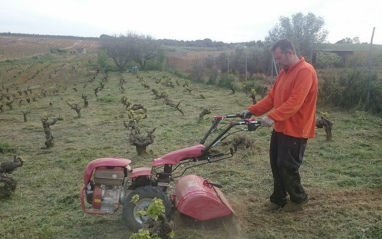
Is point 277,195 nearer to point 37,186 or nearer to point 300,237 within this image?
point 300,237

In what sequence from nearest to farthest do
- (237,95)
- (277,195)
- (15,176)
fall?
(277,195) → (15,176) → (237,95)

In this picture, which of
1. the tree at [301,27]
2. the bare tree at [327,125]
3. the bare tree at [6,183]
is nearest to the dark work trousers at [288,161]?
the bare tree at [6,183]

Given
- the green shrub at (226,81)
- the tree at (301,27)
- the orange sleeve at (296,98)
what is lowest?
the green shrub at (226,81)

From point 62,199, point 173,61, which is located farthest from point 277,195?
point 173,61

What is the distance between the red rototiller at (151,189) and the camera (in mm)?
4000

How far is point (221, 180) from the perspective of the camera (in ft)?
19.7

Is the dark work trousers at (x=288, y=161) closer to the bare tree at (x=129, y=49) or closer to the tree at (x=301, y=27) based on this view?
the tree at (x=301, y=27)

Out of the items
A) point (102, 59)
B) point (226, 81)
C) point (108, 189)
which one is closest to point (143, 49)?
point (102, 59)

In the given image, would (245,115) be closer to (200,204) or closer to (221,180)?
(200,204)

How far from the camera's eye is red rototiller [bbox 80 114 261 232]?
13.1 feet

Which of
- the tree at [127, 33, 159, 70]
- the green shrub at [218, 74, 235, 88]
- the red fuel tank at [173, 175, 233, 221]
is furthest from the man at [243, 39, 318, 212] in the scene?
the tree at [127, 33, 159, 70]

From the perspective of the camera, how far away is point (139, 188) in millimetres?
4062

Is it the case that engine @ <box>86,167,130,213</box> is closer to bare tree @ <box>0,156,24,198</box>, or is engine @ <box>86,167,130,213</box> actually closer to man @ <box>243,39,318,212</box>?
man @ <box>243,39,318,212</box>

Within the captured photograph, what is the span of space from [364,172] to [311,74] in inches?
122
